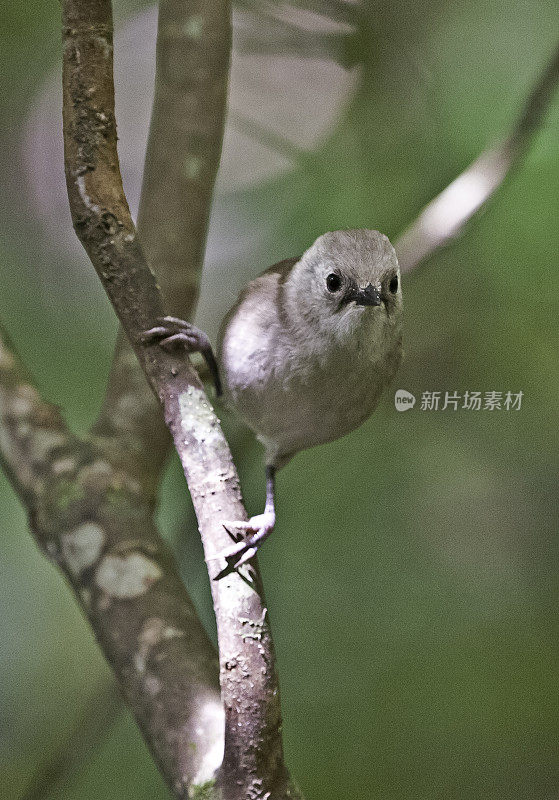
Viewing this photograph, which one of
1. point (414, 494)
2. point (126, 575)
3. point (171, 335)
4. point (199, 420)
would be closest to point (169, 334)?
point (171, 335)

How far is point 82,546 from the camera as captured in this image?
52.1 inches

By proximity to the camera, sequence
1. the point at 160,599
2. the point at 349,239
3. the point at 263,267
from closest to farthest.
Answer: the point at 349,239 → the point at 160,599 → the point at 263,267

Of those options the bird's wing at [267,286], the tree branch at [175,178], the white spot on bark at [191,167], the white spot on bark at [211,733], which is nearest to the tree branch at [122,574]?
the white spot on bark at [211,733]

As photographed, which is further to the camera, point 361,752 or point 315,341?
point 361,752

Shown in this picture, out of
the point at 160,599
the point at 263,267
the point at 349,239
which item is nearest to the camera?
the point at 349,239

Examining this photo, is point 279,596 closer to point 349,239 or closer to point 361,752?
point 361,752

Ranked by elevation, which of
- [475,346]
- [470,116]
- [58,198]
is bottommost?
[475,346]

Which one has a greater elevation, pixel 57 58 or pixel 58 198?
pixel 57 58

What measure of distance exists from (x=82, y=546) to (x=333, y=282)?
68 cm

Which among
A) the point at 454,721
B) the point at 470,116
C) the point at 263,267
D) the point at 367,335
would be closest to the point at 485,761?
the point at 454,721

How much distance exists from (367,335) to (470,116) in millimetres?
627

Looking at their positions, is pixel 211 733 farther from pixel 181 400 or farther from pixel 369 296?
pixel 369 296

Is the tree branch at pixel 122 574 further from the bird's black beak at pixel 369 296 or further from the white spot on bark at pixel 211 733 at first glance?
the bird's black beak at pixel 369 296

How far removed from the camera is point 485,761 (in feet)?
4.57
